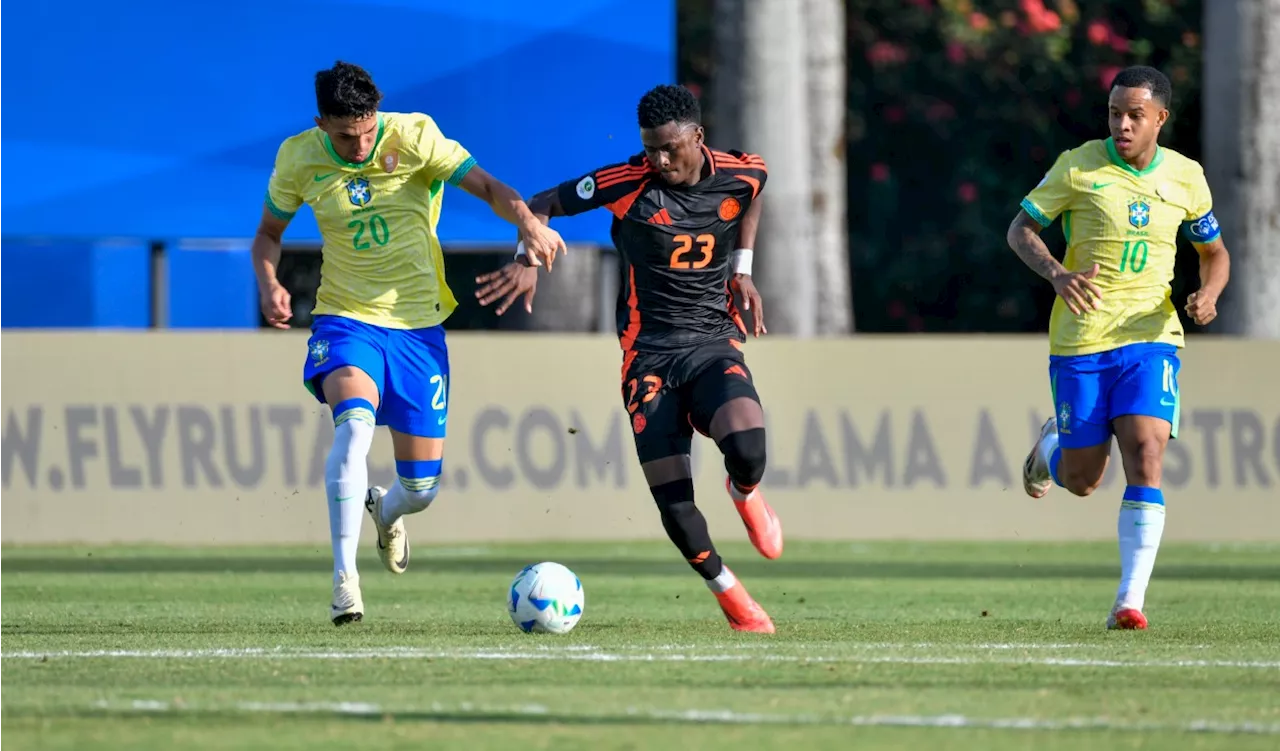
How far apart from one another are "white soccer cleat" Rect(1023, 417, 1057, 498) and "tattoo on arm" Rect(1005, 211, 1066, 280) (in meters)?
1.48

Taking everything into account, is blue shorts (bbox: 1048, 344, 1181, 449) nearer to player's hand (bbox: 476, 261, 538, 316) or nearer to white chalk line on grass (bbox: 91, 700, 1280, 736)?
player's hand (bbox: 476, 261, 538, 316)

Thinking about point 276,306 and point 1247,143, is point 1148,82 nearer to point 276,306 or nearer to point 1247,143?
point 276,306

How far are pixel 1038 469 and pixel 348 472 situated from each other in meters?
3.63

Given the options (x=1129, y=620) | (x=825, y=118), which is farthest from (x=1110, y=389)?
(x=825, y=118)

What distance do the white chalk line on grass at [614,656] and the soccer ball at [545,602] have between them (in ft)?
2.39

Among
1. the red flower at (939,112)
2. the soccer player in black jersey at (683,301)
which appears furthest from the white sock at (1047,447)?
the red flower at (939,112)

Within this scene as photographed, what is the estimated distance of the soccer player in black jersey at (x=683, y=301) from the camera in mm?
9055

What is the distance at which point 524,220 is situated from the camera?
917 cm

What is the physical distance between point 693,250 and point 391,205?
1.38 metres

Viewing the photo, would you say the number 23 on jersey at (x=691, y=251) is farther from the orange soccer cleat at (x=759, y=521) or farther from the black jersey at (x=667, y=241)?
the orange soccer cleat at (x=759, y=521)

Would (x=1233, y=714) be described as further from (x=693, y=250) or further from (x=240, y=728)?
(x=693, y=250)

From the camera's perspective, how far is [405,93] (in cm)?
1930

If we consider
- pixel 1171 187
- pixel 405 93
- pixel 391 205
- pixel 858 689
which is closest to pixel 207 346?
pixel 405 93

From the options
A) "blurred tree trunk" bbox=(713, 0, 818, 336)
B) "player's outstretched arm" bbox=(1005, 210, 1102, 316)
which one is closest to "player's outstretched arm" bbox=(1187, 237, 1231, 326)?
"player's outstretched arm" bbox=(1005, 210, 1102, 316)
